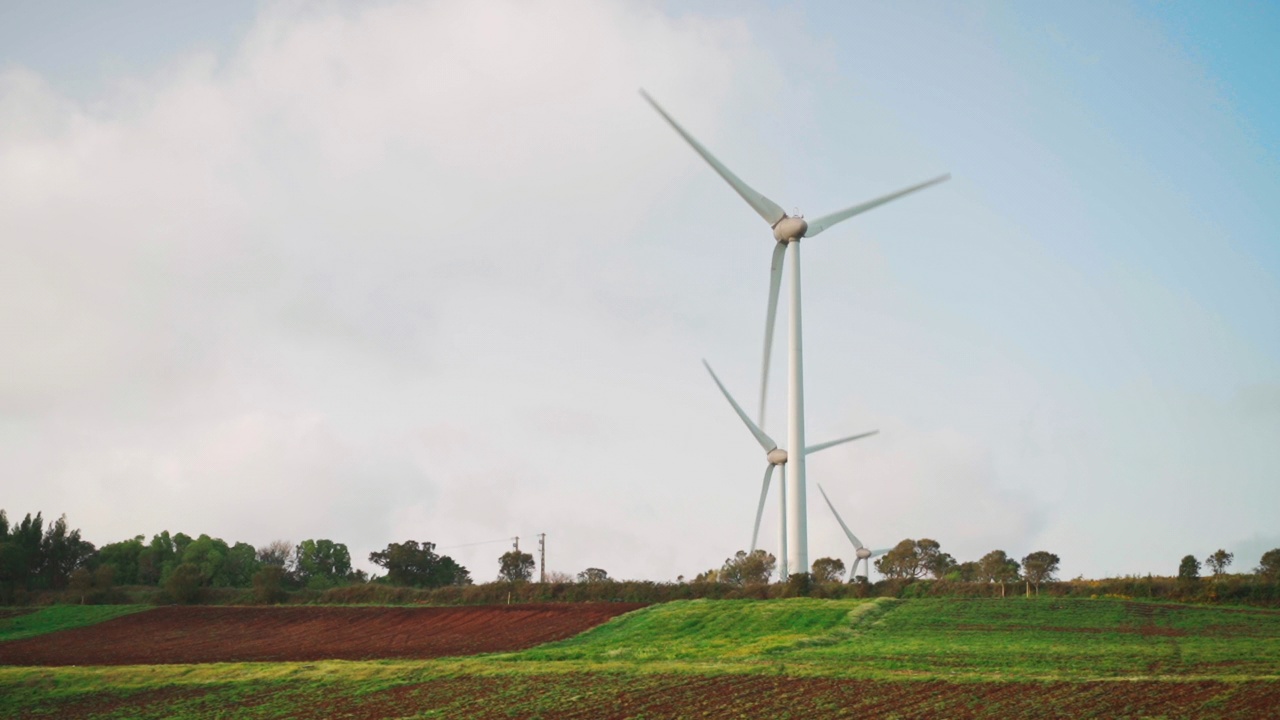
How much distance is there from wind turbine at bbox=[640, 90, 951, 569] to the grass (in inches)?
1898

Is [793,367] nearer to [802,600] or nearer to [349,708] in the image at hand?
[802,600]

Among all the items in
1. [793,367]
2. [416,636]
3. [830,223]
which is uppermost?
[830,223]

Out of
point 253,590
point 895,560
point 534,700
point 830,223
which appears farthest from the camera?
point 895,560

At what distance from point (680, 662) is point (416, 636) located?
74.0 ft

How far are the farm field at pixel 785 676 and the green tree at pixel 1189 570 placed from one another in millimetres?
7933

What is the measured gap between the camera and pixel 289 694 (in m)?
30.8

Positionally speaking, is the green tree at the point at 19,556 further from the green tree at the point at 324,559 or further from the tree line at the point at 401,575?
the green tree at the point at 324,559

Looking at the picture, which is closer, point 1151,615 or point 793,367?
point 1151,615

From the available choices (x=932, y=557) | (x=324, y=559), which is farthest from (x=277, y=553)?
(x=932, y=557)

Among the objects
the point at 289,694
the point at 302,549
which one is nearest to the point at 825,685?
the point at 289,694

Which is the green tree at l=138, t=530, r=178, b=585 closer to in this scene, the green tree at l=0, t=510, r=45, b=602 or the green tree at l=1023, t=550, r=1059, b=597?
the green tree at l=0, t=510, r=45, b=602

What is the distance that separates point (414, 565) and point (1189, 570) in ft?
241

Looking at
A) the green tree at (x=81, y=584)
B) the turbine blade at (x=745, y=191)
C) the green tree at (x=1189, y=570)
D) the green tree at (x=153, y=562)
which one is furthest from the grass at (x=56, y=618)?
the green tree at (x=1189, y=570)

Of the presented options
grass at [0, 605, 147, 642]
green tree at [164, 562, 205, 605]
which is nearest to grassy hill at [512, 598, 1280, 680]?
grass at [0, 605, 147, 642]
